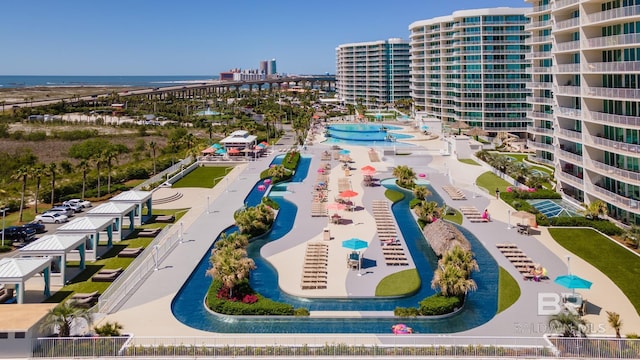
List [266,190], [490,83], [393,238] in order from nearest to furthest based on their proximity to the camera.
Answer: [393,238]
[266,190]
[490,83]

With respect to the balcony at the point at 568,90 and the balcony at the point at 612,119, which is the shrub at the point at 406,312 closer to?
the balcony at the point at 612,119

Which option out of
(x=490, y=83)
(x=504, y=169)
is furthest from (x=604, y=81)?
(x=490, y=83)

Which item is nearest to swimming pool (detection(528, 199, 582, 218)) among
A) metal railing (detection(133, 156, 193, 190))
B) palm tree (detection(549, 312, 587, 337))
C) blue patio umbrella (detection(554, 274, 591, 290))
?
blue patio umbrella (detection(554, 274, 591, 290))

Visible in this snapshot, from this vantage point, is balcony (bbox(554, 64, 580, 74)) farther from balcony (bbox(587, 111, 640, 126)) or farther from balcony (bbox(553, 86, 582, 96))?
balcony (bbox(587, 111, 640, 126))

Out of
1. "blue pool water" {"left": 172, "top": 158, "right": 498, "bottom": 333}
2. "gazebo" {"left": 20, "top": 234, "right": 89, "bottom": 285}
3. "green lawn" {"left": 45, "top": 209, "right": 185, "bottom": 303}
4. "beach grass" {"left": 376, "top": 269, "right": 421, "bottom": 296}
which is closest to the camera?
"blue pool water" {"left": 172, "top": 158, "right": 498, "bottom": 333}

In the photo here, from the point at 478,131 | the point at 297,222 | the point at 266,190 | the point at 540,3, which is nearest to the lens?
the point at 297,222

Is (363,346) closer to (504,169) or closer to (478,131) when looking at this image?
(504,169)
